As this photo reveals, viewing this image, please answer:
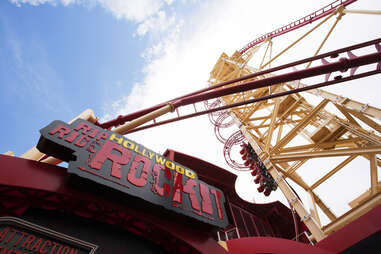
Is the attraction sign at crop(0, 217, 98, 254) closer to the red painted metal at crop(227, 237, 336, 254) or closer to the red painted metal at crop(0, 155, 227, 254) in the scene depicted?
the red painted metal at crop(0, 155, 227, 254)

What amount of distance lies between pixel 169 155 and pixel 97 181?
6.87m

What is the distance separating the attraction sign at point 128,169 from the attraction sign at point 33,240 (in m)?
1.07

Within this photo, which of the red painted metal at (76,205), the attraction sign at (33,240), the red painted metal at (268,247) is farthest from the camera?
the red painted metal at (268,247)

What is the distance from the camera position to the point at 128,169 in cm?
439

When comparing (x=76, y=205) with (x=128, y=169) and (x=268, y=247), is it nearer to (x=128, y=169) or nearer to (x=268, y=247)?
(x=128, y=169)

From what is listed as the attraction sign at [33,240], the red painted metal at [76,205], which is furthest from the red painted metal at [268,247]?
the attraction sign at [33,240]

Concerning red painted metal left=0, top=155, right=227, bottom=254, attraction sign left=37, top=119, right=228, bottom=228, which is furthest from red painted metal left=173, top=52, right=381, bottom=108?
red painted metal left=0, top=155, right=227, bottom=254

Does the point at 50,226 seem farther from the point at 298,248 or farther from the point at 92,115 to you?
the point at 298,248

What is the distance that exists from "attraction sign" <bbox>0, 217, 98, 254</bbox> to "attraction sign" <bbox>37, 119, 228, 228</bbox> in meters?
1.07

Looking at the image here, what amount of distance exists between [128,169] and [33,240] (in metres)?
1.90

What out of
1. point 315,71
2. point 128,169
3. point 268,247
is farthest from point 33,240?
point 315,71

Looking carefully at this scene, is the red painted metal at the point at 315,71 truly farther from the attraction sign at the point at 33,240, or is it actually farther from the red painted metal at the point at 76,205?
the attraction sign at the point at 33,240

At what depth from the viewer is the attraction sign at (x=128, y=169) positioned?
384 centimetres

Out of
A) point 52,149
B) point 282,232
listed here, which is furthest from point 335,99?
point 282,232
